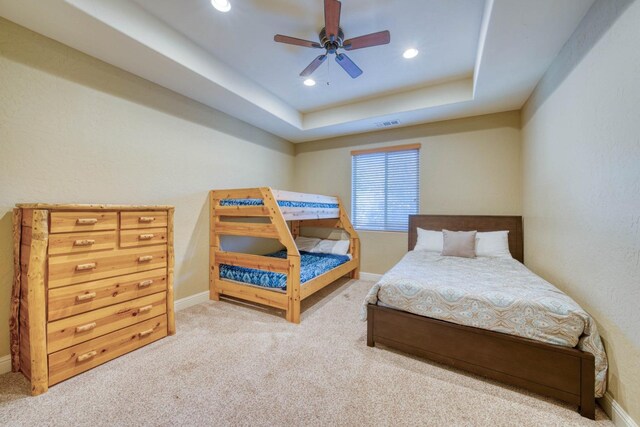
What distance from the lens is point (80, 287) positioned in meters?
1.72

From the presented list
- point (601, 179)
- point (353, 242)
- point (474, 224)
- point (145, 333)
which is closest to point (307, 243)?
point (353, 242)

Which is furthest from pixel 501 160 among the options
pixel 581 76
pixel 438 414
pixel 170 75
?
pixel 170 75

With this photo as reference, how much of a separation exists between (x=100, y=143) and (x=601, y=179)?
3.79m

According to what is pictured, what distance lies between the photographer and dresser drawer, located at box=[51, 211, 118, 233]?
1.62m

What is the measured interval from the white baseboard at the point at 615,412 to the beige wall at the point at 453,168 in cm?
232

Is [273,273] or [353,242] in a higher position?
[353,242]

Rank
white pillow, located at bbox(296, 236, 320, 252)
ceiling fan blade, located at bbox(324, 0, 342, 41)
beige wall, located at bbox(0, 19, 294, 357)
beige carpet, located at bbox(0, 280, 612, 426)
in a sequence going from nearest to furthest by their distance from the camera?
1. beige carpet, located at bbox(0, 280, 612, 426)
2. ceiling fan blade, located at bbox(324, 0, 342, 41)
3. beige wall, located at bbox(0, 19, 294, 357)
4. white pillow, located at bbox(296, 236, 320, 252)

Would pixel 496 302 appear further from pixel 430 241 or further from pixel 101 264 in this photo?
pixel 101 264

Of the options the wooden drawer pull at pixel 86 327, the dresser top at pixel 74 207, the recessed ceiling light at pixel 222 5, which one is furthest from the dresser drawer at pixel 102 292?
the recessed ceiling light at pixel 222 5

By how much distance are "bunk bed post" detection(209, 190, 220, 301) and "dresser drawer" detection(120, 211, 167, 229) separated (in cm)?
92

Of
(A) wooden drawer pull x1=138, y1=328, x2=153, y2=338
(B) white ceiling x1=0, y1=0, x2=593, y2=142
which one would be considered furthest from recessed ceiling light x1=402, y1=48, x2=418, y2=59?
(A) wooden drawer pull x1=138, y1=328, x2=153, y2=338

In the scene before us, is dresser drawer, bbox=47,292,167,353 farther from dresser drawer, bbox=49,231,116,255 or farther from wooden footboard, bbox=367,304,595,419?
wooden footboard, bbox=367,304,595,419

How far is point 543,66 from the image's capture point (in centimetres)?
227

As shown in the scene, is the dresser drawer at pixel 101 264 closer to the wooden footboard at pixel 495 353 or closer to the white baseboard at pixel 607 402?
the white baseboard at pixel 607 402
